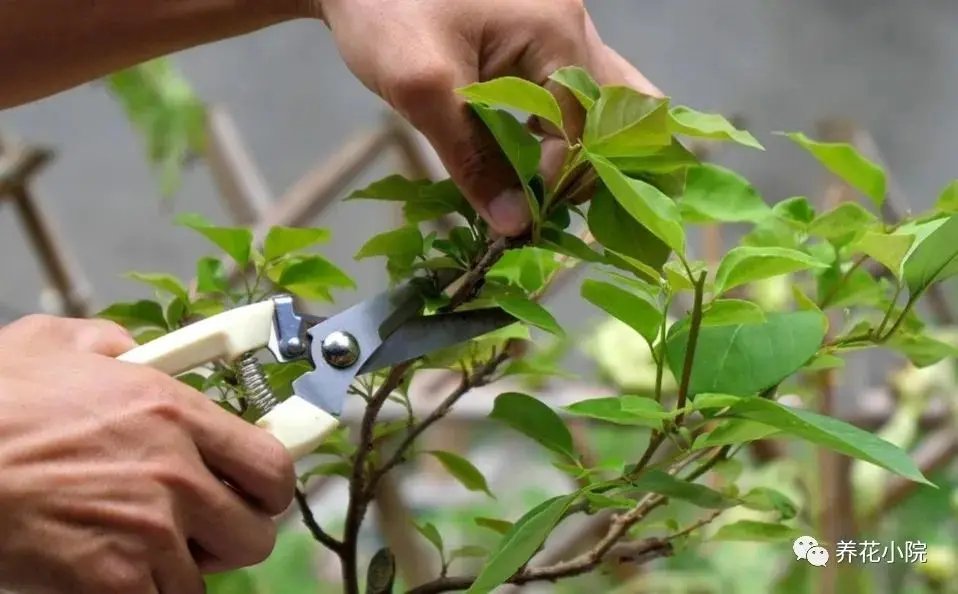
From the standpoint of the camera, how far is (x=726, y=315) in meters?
0.25

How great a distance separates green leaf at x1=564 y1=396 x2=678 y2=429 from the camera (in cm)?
24

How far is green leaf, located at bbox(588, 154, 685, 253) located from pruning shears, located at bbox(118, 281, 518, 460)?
8 cm

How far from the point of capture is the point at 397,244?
0.30 metres

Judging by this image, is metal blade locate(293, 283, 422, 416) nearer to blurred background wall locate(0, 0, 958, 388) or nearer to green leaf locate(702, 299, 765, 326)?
green leaf locate(702, 299, 765, 326)

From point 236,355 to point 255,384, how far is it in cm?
1

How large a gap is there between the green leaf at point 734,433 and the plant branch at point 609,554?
0.22 ft

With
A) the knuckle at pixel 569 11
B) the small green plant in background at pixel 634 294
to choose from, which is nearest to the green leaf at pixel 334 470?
the small green plant in background at pixel 634 294

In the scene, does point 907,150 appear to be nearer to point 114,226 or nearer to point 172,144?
point 172,144

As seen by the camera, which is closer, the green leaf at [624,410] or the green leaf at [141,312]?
Result: the green leaf at [624,410]

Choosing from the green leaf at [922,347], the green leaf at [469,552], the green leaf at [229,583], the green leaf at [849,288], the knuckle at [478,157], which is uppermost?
the knuckle at [478,157]

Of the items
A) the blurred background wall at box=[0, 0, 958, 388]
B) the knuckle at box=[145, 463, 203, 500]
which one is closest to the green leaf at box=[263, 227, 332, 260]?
the knuckle at box=[145, 463, 203, 500]

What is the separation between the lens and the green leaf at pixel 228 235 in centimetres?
33

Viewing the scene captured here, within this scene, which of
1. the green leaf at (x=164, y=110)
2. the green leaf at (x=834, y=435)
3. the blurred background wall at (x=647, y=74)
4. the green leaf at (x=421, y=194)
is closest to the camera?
the green leaf at (x=834, y=435)

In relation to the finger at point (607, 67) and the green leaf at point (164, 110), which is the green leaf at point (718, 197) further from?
the green leaf at point (164, 110)
